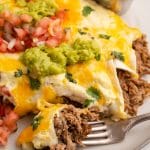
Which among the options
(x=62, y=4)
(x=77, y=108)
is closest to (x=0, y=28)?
(x=62, y=4)

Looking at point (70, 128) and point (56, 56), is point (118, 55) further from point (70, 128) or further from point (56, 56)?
point (70, 128)

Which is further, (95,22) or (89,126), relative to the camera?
(95,22)

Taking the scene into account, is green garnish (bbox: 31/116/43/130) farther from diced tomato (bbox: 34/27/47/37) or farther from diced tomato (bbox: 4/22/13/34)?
diced tomato (bbox: 4/22/13/34)

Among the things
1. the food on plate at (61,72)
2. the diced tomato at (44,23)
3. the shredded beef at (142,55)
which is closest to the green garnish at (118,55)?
the food on plate at (61,72)

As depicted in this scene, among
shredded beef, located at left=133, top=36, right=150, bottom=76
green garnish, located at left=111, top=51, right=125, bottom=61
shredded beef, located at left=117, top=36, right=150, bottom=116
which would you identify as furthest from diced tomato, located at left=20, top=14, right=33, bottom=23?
shredded beef, located at left=133, top=36, right=150, bottom=76

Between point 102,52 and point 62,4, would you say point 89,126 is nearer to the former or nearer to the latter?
point 102,52

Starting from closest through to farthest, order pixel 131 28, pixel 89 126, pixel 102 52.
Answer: pixel 89 126 → pixel 102 52 → pixel 131 28
